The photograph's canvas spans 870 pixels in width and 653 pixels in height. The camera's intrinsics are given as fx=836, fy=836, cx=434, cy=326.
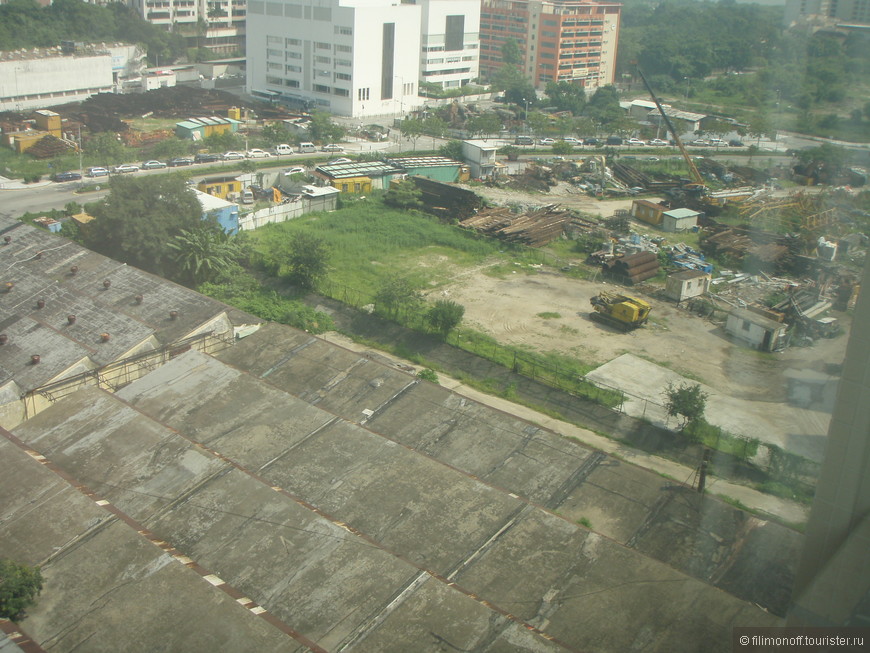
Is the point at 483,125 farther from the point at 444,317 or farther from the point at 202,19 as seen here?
the point at 202,19

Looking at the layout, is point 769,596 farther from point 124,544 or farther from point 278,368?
point 278,368

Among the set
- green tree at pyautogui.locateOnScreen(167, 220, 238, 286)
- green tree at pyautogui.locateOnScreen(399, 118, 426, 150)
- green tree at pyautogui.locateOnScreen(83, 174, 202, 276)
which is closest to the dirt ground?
green tree at pyautogui.locateOnScreen(167, 220, 238, 286)

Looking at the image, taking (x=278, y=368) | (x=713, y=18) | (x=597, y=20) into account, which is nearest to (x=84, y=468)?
(x=278, y=368)

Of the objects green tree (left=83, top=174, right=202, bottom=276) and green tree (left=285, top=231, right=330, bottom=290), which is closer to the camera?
green tree (left=83, top=174, right=202, bottom=276)

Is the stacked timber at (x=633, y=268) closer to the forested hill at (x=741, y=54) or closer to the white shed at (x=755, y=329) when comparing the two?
the white shed at (x=755, y=329)

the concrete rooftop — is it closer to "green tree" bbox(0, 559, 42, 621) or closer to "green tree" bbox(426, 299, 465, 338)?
"green tree" bbox(0, 559, 42, 621)

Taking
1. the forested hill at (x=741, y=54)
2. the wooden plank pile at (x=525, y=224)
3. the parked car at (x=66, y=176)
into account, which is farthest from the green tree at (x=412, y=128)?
the parked car at (x=66, y=176)
